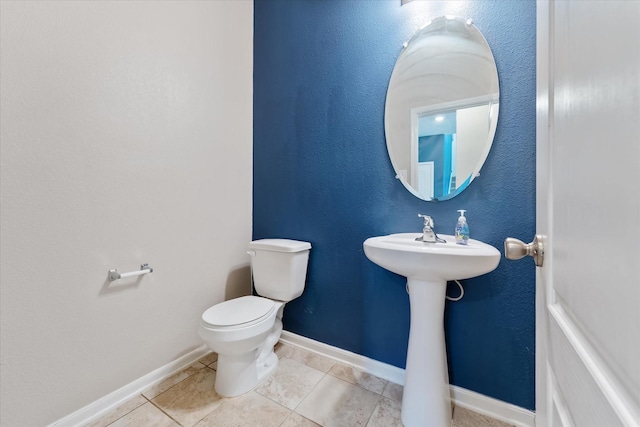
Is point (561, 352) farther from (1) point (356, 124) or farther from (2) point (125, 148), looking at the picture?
(2) point (125, 148)

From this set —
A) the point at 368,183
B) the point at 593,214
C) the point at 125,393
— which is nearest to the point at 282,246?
the point at 368,183

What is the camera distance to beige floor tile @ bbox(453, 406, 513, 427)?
3.76ft

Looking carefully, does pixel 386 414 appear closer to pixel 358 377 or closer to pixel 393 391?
pixel 393 391

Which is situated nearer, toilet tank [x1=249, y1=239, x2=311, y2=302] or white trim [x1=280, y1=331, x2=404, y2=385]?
white trim [x1=280, y1=331, x2=404, y2=385]

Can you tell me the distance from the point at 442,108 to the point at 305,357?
5.48 feet

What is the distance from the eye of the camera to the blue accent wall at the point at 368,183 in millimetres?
1128

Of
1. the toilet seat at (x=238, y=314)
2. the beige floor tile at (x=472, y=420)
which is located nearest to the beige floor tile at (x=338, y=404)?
the beige floor tile at (x=472, y=420)

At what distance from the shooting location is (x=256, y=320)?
1.29m

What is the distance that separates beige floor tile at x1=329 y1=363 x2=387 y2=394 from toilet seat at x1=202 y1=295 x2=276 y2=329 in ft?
1.79

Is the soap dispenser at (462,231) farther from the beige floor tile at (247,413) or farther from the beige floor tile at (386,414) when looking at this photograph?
the beige floor tile at (247,413)

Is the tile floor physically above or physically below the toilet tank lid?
below

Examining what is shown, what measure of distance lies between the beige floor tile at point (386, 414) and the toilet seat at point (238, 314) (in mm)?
693

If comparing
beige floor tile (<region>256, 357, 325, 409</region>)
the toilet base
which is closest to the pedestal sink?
beige floor tile (<region>256, 357, 325, 409</region>)

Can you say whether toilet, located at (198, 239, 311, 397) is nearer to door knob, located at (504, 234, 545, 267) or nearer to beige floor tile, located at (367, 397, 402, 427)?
beige floor tile, located at (367, 397, 402, 427)
